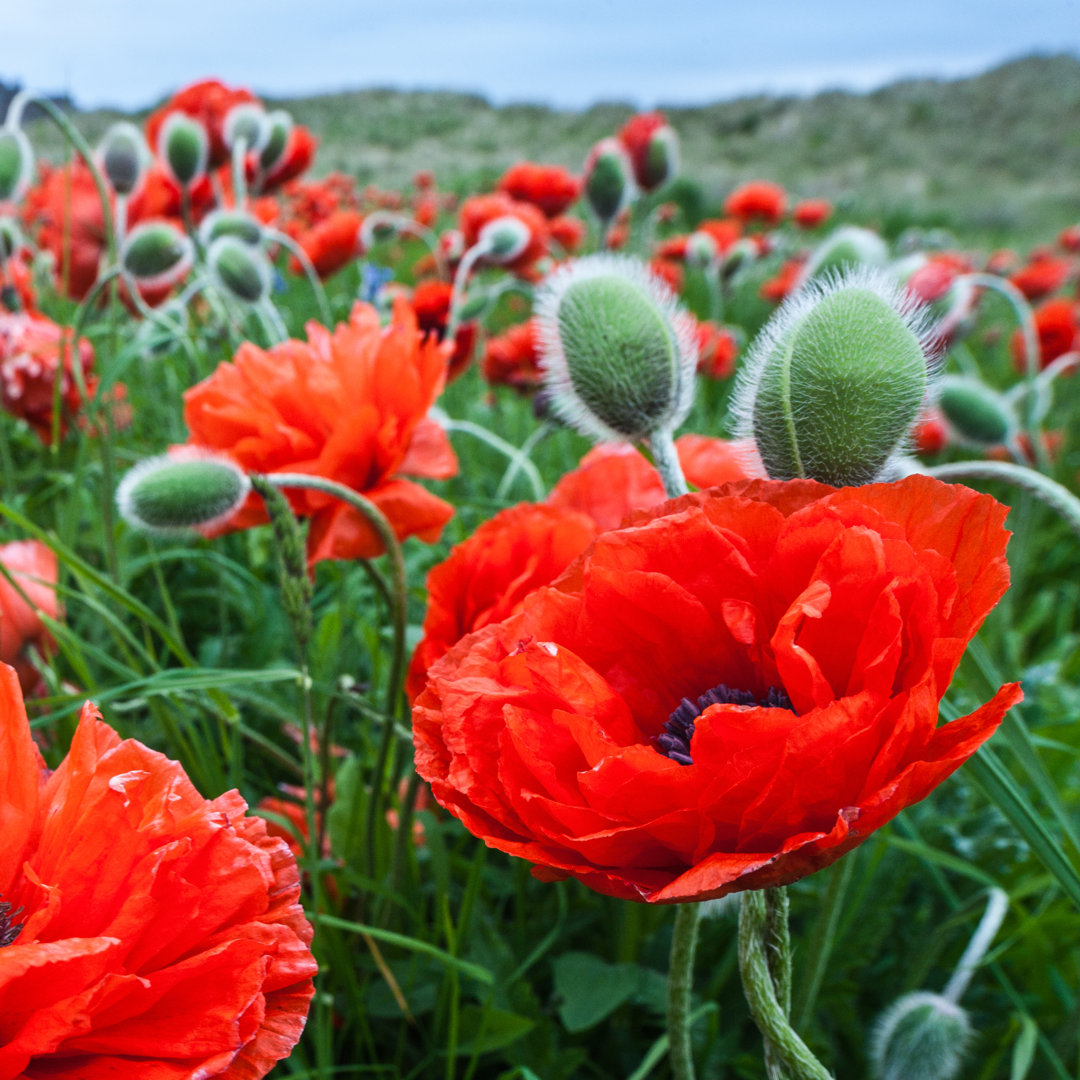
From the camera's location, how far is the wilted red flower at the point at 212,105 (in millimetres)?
1901

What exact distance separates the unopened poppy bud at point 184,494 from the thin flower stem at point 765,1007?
1.43 feet

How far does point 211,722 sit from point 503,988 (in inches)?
18.3

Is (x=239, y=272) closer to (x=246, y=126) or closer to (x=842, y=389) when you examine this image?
(x=246, y=126)

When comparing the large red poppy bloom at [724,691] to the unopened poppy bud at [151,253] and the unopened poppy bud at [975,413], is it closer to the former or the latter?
the unopened poppy bud at [975,413]

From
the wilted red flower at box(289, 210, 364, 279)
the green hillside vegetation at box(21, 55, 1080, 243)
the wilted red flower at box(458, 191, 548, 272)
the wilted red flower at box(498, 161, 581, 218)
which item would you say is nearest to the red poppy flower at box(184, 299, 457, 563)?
the wilted red flower at box(458, 191, 548, 272)

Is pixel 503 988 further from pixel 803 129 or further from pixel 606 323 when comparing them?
pixel 803 129

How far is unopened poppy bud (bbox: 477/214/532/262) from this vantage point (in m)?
1.76

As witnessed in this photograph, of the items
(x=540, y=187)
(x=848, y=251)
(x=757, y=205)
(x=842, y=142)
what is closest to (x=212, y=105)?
(x=540, y=187)

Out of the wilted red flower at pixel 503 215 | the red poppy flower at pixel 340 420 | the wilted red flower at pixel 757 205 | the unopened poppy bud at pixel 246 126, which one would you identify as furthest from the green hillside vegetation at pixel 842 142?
the red poppy flower at pixel 340 420

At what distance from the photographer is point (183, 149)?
63.1 inches

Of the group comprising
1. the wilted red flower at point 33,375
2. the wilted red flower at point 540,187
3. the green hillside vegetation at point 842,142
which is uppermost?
the green hillside vegetation at point 842,142

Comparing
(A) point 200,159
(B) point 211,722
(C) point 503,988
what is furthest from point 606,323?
(A) point 200,159

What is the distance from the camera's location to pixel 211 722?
111cm

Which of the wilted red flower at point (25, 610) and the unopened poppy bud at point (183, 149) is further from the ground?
the unopened poppy bud at point (183, 149)
